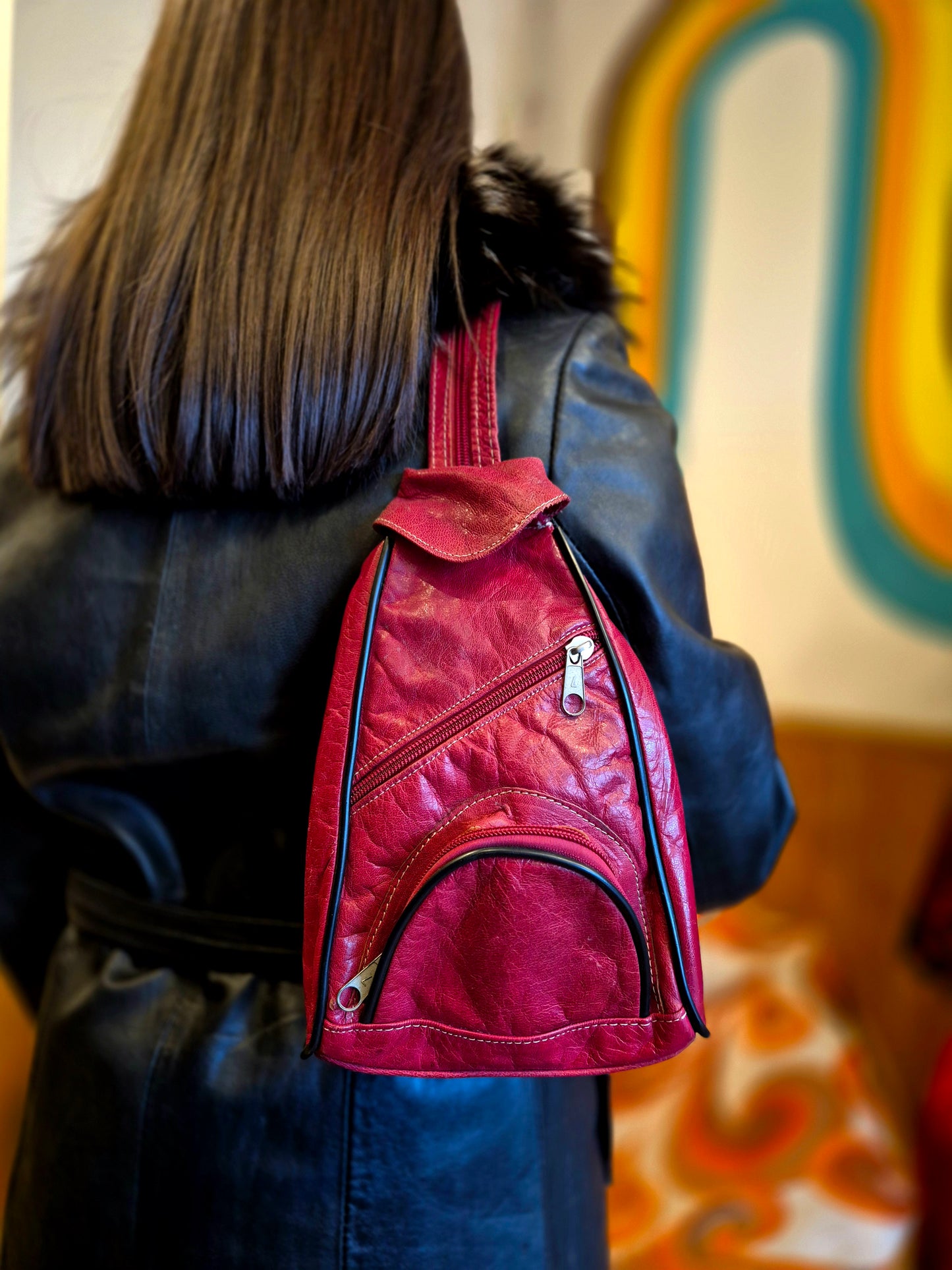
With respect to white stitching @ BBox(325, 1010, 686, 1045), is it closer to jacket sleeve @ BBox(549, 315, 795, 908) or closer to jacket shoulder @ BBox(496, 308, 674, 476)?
jacket sleeve @ BBox(549, 315, 795, 908)

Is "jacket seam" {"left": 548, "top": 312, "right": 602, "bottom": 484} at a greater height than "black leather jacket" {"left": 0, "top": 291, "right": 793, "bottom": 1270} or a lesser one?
greater

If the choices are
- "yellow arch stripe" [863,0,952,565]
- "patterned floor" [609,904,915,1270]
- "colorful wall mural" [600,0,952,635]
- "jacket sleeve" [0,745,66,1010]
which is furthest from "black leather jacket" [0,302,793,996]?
"yellow arch stripe" [863,0,952,565]

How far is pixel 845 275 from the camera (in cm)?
154

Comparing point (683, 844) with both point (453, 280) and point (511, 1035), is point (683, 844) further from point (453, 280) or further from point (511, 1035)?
point (453, 280)

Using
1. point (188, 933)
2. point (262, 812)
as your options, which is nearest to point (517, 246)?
point (262, 812)

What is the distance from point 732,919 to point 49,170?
1474mm

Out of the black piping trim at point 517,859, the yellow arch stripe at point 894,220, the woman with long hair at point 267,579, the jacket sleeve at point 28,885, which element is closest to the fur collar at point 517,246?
the woman with long hair at point 267,579

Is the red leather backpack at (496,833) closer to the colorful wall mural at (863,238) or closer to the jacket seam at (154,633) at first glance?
the jacket seam at (154,633)

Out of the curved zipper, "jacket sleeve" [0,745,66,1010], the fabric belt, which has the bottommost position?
"jacket sleeve" [0,745,66,1010]

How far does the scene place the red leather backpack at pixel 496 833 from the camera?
0.45 m

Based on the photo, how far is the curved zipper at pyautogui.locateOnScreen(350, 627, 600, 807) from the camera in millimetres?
465

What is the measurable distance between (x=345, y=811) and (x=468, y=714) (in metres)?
0.08

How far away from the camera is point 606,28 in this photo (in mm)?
1345

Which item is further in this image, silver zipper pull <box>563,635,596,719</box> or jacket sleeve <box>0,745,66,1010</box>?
jacket sleeve <box>0,745,66,1010</box>
